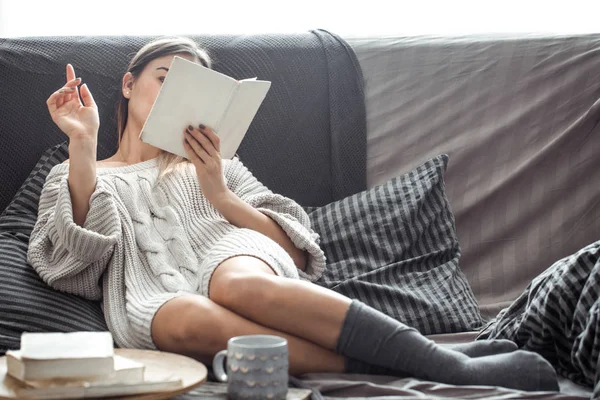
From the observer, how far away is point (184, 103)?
1.70 meters

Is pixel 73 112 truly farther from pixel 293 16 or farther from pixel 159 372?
pixel 293 16

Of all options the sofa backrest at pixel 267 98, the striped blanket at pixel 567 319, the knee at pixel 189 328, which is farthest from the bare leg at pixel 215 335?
the sofa backrest at pixel 267 98

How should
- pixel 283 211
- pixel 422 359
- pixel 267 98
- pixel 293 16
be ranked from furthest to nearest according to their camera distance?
pixel 293 16 < pixel 267 98 < pixel 283 211 < pixel 422 359

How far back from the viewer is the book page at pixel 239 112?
5.65 feet

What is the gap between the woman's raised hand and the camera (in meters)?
1.70

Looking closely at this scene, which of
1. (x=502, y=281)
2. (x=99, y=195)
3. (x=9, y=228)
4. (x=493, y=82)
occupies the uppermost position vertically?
(x=493, y=82)

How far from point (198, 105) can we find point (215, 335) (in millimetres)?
504

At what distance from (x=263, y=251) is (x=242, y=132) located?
0.95ft

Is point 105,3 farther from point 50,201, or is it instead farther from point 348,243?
point 348,243

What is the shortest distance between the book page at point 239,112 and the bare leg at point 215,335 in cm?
44

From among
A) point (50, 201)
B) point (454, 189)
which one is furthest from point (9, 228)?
point (454, 189)

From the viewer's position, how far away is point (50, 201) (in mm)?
1760

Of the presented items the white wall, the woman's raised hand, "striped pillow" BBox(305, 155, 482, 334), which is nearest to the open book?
the woman's raised hand

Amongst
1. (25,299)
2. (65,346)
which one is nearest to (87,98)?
(25,299)
